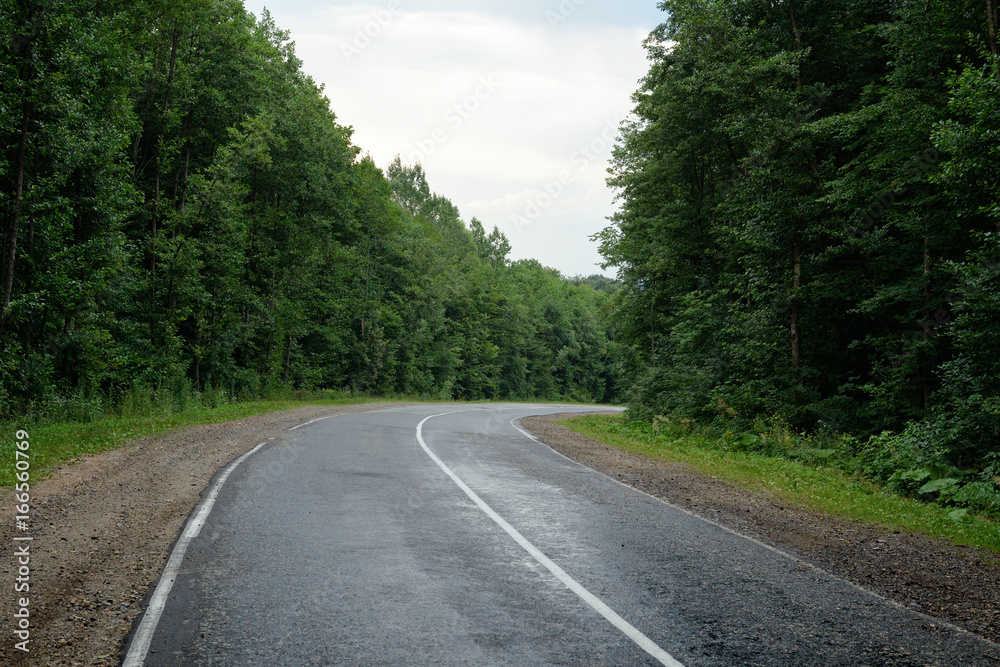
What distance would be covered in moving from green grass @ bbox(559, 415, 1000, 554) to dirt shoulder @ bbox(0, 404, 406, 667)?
8.94 meters

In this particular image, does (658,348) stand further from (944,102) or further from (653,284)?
(944,102)

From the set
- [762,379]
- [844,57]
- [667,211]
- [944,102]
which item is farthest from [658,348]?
[944,102]

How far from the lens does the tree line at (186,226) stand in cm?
1655

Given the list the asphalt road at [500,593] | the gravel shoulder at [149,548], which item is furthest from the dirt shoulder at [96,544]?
the asphalt road at [500,593]

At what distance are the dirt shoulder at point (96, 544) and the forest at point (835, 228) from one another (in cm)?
1168

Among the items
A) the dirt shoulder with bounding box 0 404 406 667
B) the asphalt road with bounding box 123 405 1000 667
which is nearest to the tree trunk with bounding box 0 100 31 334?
the dirt shoulder with bounding box 0 404 406 667

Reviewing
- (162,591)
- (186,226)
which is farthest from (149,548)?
(186,226)

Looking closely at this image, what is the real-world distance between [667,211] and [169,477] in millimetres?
20142

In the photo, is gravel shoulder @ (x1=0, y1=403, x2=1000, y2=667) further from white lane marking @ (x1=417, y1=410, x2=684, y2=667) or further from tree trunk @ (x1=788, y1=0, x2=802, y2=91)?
tree trunk @ (x1=788, y1=0, x2=802, y2=91)

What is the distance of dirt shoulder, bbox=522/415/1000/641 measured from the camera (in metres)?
5.59

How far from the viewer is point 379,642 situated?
421 centimetres

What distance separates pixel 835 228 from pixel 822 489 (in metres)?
8.08

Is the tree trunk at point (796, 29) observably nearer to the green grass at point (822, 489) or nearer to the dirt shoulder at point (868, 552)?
the green grass at point (822, 489)

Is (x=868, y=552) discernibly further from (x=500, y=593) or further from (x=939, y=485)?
(x=939, y=485)
